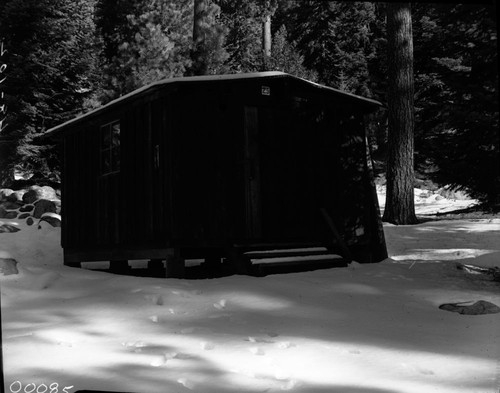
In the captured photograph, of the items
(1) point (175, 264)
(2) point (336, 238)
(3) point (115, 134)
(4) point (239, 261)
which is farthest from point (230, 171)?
(3) point (115, 134)

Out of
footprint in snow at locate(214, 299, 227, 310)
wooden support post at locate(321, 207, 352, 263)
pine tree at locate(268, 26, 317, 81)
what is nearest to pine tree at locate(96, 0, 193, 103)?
pine tree at locate(268, 26, 317, 81)

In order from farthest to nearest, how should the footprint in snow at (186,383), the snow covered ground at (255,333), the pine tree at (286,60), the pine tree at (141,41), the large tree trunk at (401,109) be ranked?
the pine tree at (286,60)
the pine tree at (141,41)
the large tree trunk at (401,109)
the snow covered ground at (255,333)
the footprint in snow at (186,383)

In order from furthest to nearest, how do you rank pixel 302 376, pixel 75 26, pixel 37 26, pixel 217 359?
pixel 75 26, pixel 37 26, pixel 217 359, pixel 302 376

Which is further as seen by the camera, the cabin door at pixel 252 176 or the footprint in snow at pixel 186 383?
the cabin door at pixel 252 176

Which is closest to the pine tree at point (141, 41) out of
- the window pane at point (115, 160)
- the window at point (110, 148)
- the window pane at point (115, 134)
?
the window at point (110, 148)

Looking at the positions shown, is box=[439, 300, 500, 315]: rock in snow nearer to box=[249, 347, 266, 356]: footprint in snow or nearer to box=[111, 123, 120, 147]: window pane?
box=[249, 347, 266, 356]: footprint in snow

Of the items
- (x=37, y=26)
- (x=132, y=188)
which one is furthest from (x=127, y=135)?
(x=37, y=26)

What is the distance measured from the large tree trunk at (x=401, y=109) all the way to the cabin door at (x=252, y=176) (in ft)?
20.6

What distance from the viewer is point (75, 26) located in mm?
25062

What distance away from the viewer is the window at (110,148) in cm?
1120

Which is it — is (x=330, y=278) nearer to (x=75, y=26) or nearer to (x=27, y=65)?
(x=27, y=65)

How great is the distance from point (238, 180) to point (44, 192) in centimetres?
1490

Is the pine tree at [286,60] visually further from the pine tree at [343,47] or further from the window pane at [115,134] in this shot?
the window pane at [115,134]

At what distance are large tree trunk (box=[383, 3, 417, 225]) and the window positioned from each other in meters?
7.28
